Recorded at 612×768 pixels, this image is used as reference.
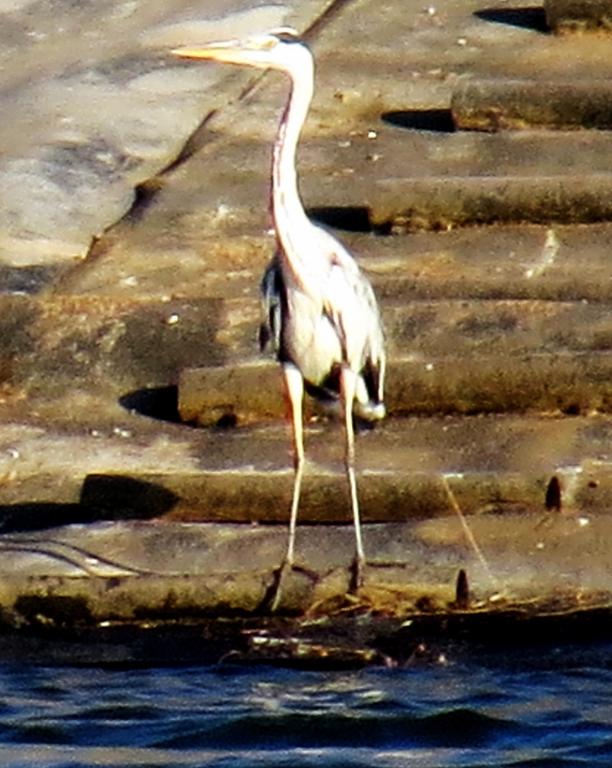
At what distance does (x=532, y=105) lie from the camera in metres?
11.5

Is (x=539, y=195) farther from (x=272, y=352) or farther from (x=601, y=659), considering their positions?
(x=601, y=659)

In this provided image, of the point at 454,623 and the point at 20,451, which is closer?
the point at 454,623

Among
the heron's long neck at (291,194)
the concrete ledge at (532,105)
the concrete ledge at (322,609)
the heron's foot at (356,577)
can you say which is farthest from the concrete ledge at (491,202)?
the heron's foot at (356,577)

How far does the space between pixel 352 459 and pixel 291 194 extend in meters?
0.91

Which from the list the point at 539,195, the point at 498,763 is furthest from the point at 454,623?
the point at 539,195

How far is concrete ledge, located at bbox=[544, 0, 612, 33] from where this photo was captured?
1234 centimetres

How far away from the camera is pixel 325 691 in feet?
25.5

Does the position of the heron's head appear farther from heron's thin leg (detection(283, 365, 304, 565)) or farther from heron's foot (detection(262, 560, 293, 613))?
heron's foot (detection(262, 560, 293, 613))

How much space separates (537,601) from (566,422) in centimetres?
119

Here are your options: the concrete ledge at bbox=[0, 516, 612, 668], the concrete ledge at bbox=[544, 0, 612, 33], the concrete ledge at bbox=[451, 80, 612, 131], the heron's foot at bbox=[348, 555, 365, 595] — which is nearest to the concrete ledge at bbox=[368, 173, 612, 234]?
the concrete ledge at bbox=[451, 80, 612, 131]

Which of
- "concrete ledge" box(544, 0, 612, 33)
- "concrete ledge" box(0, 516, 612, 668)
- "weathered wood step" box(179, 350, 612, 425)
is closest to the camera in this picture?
"concrete ledge" box(0, 516, 612, 668)

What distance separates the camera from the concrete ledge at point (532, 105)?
11469 mm

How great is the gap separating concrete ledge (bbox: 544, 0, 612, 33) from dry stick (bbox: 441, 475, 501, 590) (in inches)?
172

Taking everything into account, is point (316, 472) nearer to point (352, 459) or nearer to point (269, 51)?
point (352, 459)
